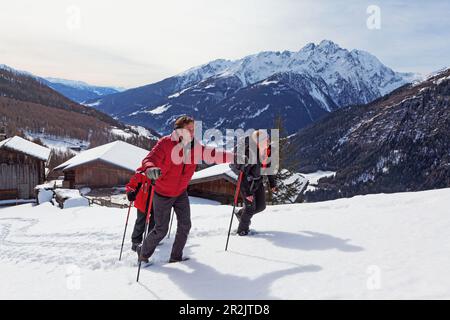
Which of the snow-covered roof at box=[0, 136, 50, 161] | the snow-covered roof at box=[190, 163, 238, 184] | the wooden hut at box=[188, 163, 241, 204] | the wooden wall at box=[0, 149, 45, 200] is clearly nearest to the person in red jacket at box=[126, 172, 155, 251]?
the snow-covered roof at box=[190, 163, 238, 184]

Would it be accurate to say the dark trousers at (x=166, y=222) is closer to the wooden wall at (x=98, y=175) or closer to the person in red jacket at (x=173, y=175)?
the person in red jacket at (x=173, y=175)

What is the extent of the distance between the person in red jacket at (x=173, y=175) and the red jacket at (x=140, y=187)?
95 cm

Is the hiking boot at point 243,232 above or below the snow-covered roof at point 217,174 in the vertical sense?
below

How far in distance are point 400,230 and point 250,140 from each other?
311cm

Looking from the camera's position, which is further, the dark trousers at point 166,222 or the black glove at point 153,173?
the dark trousers at point 166,222

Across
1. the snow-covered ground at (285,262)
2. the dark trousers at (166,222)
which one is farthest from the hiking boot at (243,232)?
the dark trousers at (166,222)

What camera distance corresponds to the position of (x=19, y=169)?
110 ft

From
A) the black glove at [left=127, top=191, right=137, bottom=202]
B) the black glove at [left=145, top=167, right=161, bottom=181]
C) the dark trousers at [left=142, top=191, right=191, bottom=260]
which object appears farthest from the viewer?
the black glove at [left=127, top=191, right=137, bottom=202]

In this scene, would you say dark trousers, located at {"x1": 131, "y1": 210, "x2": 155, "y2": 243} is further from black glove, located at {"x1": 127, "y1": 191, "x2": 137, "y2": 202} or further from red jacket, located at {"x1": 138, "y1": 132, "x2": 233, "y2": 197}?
red jacket, located at {"x1": 138, "y1": 132, "x2": 233, "y2": 197}

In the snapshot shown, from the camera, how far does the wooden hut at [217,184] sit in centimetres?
2715

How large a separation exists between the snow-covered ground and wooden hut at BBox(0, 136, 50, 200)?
88.9 feet

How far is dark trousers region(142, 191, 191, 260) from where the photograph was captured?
5.87 meters

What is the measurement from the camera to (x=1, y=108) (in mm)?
144500
